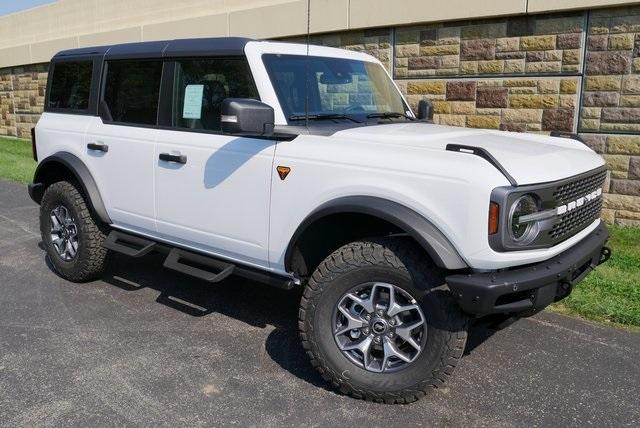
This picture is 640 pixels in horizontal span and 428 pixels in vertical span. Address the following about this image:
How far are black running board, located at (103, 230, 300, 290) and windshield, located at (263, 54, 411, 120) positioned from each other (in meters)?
1.04

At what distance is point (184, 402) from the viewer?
3.23 m

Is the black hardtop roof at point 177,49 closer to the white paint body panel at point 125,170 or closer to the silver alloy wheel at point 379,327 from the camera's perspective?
the white paint body panel at point 125,170

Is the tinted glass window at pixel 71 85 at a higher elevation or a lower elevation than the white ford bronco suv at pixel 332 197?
higher

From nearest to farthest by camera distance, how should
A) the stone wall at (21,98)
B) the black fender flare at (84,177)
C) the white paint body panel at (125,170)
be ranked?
the white paint body panel at (125,170) < the black fender flare at (84,177) < the stone wall at (21,98)

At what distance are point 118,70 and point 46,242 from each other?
1790 millimetres

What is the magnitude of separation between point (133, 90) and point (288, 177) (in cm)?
184

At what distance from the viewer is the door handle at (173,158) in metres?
4.05

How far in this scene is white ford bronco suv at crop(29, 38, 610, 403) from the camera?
296cm

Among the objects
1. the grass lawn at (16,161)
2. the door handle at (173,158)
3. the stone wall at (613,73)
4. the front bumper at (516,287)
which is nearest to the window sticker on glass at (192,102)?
the door handle at (173,158)

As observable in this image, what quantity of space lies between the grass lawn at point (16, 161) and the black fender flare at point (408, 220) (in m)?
9.28

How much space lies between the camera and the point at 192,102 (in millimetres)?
4152

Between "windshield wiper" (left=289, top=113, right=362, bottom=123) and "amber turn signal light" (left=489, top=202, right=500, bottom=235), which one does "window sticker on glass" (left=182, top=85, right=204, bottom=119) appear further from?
"amber turn signal light" (left=489, top=202, right=500, bottom=235)

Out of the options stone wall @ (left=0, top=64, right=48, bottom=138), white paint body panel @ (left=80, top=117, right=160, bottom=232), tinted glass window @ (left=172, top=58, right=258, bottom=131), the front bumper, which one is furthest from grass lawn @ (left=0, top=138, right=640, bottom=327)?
stone wall @ (left=0, top=64, right=48, bottom=138)

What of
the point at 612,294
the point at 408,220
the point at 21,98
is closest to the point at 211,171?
the point at 408,220
